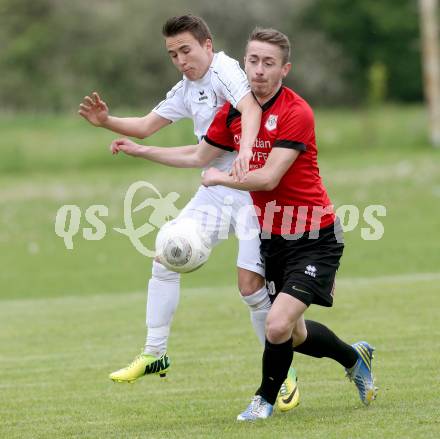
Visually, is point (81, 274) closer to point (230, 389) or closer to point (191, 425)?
point (230, 389)

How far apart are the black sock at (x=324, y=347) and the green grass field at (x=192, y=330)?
0.96 ft

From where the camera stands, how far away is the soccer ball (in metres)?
7.00

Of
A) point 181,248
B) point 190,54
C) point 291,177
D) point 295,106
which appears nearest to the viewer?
point 295,106

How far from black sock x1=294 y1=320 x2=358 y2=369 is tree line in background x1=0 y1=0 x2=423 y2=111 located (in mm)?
38423

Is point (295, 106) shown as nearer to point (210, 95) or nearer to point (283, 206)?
point (283, 206)

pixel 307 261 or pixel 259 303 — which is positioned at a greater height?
pixel 307 261

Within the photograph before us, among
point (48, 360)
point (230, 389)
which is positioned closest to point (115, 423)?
point (230, 389)

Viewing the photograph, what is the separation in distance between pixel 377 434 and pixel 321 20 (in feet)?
171

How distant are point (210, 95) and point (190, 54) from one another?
1.05ft

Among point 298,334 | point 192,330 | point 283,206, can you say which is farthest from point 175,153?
point 192,330

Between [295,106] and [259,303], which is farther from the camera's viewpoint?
[259,303]

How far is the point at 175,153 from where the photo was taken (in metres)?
7.43

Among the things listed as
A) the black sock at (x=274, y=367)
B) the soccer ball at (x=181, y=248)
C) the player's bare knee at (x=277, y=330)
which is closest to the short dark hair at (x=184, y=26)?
the soccer ball at (x=181, y=248)

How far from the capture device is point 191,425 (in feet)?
22.0
